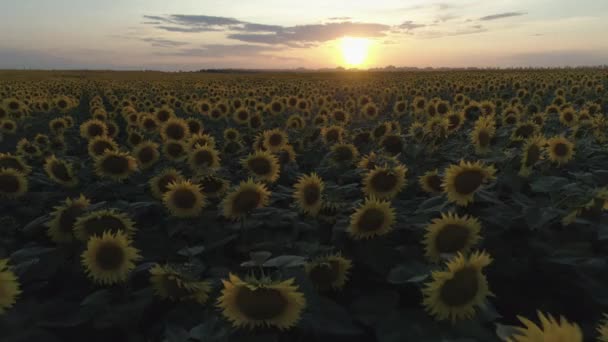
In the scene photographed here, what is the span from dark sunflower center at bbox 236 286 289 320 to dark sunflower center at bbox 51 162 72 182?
344 centimetres

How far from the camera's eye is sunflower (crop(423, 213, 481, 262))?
285 cm

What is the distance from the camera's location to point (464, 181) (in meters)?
3.52

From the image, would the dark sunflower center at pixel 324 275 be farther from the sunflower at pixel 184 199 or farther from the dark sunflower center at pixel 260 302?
the sunflower at pixel 184 199

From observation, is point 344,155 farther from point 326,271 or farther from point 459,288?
point 459,288

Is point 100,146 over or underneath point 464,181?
underneath

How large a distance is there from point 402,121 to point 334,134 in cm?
375

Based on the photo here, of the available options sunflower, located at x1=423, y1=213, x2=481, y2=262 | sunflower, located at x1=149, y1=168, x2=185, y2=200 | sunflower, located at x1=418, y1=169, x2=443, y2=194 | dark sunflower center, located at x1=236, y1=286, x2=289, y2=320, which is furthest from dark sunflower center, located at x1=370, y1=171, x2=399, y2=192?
dark sunflower center, located at x1=236, y1=286, x2=289, y2=320

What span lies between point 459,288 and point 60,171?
414 centimetres

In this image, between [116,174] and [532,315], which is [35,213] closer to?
[116,174]

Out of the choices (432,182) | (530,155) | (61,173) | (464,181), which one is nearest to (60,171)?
(61,173)

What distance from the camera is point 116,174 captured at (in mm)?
4867

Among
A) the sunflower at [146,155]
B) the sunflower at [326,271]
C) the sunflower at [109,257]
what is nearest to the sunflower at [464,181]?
the sunflower at [326,271]

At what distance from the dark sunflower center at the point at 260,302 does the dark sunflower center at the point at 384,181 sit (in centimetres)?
201

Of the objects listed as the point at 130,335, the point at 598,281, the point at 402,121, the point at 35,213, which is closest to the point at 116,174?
the point at 35,213
